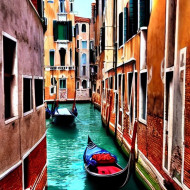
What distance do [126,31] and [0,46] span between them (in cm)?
575

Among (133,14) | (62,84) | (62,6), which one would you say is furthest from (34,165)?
(62,6)

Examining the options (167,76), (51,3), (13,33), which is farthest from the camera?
(51,3)

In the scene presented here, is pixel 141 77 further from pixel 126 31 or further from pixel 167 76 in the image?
pixel 126 31

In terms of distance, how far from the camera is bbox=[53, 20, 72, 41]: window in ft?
78.4

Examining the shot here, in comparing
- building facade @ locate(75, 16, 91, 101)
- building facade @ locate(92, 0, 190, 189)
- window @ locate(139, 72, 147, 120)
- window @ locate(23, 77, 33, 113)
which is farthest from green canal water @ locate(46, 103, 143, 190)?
building facade @ locate(75, 16, 91, 101)

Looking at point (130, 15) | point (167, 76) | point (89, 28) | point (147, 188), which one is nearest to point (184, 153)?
point (167, 76)

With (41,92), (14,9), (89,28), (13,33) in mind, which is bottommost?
(41,92)

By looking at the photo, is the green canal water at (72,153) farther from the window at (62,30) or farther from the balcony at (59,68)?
the window at (62,30)

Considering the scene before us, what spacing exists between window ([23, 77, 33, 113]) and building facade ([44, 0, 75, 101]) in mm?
20073

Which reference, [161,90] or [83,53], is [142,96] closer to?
[161,90]

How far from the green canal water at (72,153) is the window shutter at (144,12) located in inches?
132

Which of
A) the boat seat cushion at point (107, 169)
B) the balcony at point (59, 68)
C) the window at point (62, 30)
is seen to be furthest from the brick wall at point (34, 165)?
the window at point (62, 30)

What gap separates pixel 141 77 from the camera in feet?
20.0

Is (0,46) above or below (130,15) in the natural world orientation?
below
